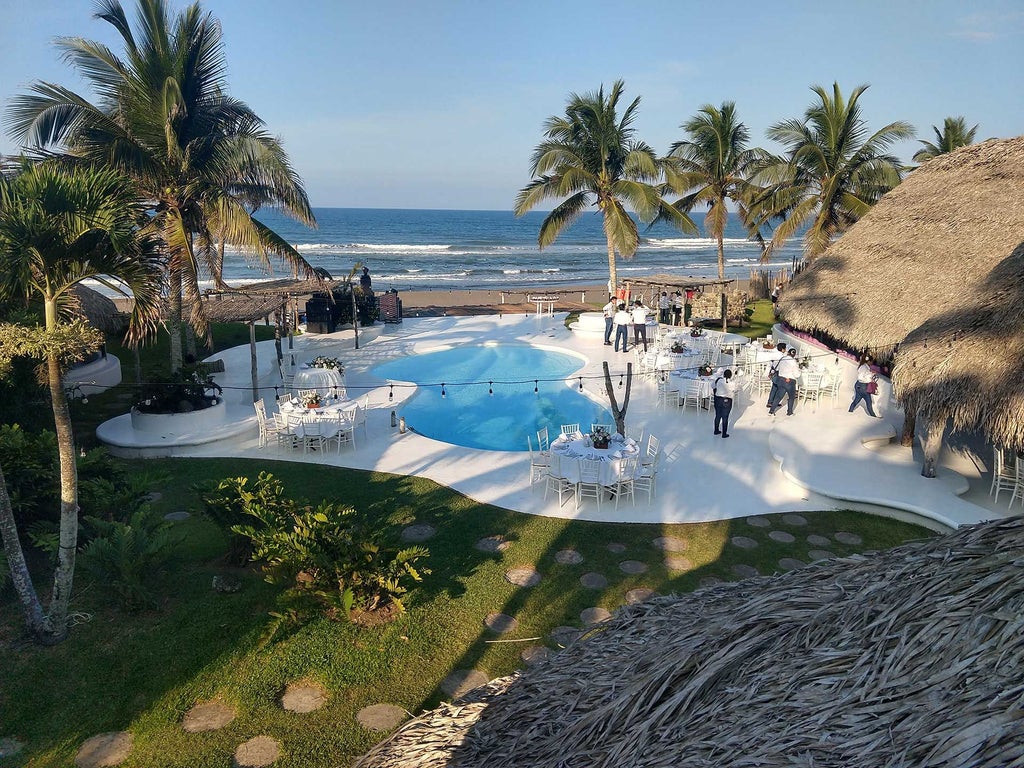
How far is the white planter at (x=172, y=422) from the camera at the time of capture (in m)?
11.8

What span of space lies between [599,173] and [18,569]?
21.2m

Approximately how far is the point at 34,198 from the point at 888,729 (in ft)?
20.0

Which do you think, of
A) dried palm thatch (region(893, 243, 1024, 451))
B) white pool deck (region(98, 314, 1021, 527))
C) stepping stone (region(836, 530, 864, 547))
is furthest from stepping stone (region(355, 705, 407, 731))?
dried palm thatch (region(893, 243, 1024, 451))

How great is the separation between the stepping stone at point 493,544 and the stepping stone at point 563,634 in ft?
5.99

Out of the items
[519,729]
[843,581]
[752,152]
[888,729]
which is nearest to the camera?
[888,729]

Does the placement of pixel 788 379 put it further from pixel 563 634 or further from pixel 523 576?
pixel 563 634

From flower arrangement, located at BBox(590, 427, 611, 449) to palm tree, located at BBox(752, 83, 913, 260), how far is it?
1578cm

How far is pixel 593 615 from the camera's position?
663 centimetres

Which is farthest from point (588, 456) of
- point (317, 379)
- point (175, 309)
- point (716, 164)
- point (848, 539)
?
point (716, 164)

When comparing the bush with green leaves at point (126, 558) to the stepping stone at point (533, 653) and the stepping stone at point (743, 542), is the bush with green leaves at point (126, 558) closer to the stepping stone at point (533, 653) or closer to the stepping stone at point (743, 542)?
the stepping stone at point (533, 653)

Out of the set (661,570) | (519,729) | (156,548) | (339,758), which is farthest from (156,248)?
(661,570)

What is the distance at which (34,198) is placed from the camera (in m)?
5.03

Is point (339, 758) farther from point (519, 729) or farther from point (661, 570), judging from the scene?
point (661, 570)

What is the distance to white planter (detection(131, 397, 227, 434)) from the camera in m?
11.8
